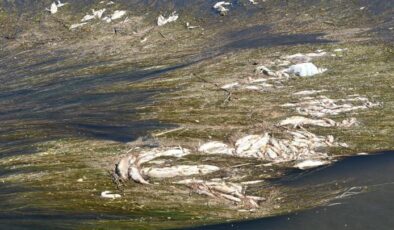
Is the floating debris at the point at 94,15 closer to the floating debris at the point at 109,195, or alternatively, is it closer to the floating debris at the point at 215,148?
the floating debris at the point at 215,148

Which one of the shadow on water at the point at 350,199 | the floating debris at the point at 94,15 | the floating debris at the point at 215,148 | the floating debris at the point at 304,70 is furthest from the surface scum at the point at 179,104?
the floating debris at the point at 94,15

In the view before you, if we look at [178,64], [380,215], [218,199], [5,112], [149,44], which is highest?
[149,44]

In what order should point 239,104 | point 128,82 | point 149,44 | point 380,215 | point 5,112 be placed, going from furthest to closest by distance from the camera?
point 149,44, point 128,82, point 5,112, point 239,104, point 380,215

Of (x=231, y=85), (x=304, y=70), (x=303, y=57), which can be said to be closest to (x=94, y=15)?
(x=303, y=57)

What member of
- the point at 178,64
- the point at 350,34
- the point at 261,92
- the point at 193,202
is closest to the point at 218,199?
the point at 193,202

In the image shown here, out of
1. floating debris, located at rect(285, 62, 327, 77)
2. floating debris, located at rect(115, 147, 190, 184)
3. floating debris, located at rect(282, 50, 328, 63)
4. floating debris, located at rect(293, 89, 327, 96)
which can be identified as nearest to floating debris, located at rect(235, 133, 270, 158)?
floating debris, located at rect(115, 147, 190, 184)

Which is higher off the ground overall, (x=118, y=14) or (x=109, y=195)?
(x=118, y=14)

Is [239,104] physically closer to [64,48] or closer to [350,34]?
→ [350,34]

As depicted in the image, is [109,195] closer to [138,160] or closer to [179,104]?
[138,160]
